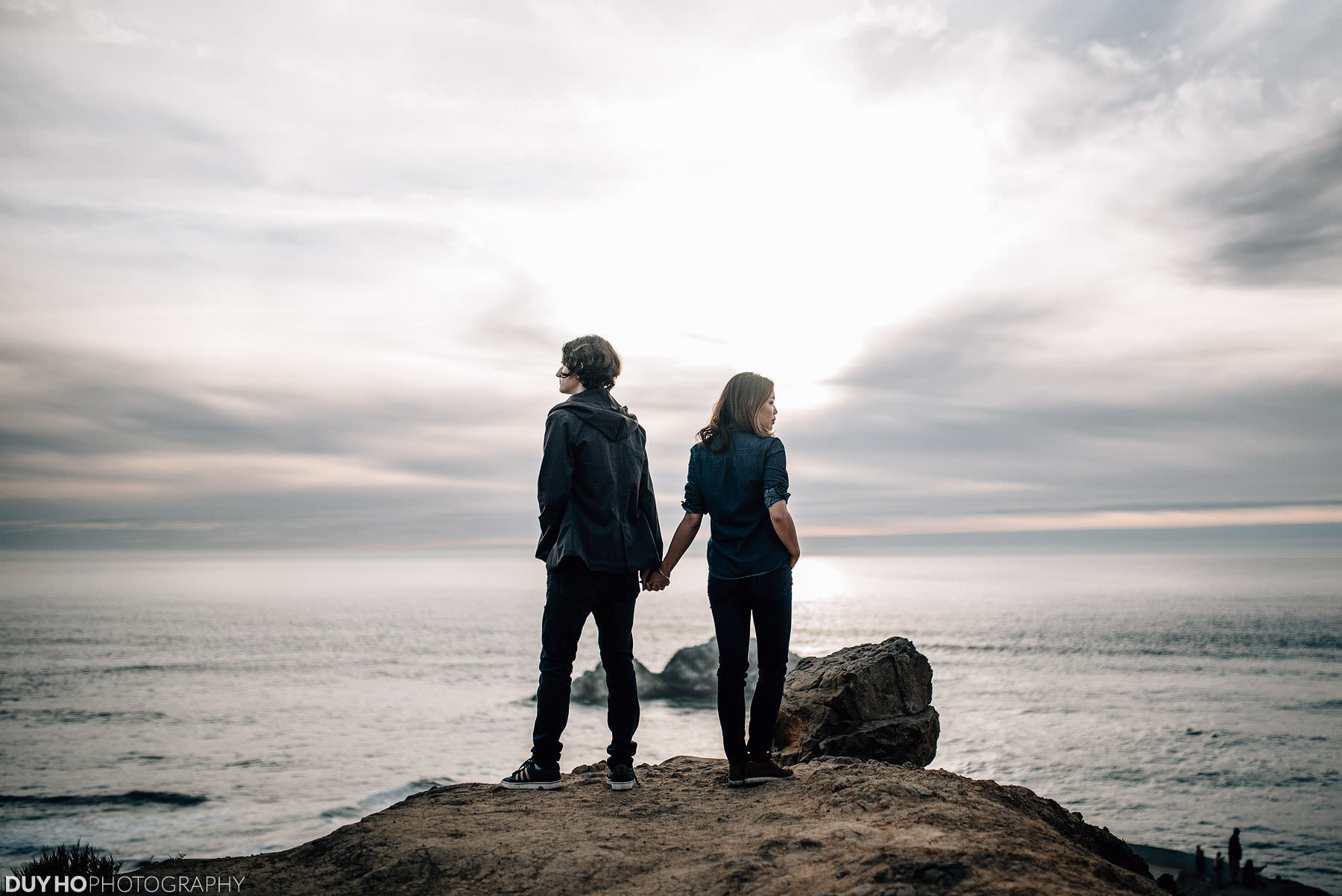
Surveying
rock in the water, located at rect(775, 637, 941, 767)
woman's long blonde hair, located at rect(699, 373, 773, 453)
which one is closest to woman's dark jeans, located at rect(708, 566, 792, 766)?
woman's long blonde hair, located at rect(699, 373, 773, 453)

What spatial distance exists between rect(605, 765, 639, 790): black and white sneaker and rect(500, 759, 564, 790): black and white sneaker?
0.40m

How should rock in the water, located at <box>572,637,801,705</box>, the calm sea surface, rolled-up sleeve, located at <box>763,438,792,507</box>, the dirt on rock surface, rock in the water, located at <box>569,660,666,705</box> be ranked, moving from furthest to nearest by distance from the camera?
rock in the water, located at <box>572,637,801,705</box> → rock in the water, located at <box>569,660,666,705</box> → the calm sea surface → rolled-up sleeve, located at <box>763,438,792,507</box> → the dirt on rock surface

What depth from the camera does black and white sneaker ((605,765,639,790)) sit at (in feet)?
17.3

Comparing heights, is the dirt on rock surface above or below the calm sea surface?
above

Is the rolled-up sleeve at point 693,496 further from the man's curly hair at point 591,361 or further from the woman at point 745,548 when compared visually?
the man's curly hair at point 591,361

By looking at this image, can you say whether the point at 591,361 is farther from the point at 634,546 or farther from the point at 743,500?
the point at 743,500

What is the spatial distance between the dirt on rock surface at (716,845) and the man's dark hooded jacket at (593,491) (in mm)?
1569

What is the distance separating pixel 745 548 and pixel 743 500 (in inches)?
12.6

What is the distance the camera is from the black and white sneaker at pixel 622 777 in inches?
208

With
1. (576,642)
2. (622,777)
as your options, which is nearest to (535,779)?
(622,777)

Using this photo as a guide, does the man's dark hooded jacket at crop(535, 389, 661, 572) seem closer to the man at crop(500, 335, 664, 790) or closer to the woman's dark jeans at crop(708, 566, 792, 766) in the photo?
the man at crop(500, 335, 664, 790)

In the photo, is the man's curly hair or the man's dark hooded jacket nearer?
the man's dark hooded jacket

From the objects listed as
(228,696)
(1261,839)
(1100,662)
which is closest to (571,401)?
(1261,839)

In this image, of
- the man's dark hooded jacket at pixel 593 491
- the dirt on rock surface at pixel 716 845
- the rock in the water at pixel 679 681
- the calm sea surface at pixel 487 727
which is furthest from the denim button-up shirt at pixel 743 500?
the rock in the water at pixel 679 681
